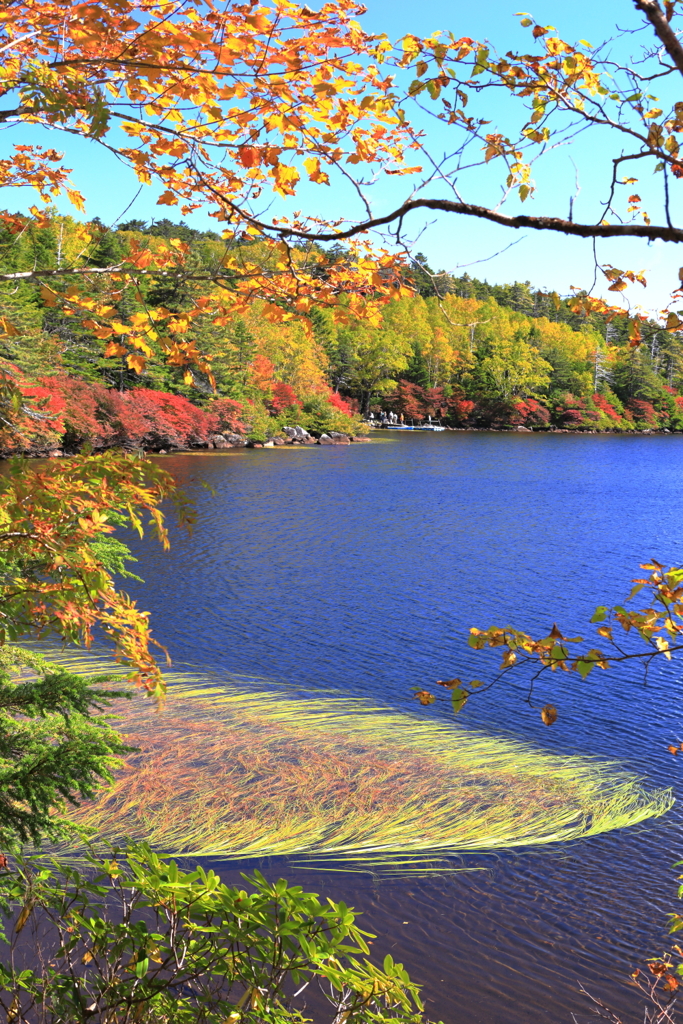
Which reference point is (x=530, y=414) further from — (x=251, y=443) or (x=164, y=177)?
(x=164, y=177)

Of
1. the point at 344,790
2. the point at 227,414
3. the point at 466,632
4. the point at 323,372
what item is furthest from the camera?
the point at 323,372

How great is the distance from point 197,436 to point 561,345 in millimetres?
48806

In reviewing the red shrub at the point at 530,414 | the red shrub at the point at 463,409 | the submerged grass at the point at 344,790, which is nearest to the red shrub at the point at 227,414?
the submerged grass at the point at 344,790

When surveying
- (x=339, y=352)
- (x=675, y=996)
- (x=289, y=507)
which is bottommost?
(x=675, y=996)

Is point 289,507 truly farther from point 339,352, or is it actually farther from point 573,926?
point 339,352

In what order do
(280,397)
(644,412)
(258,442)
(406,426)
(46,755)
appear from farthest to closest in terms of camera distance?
(644,412)
(406,426)
(280,397)
(258,442)
(46,755)

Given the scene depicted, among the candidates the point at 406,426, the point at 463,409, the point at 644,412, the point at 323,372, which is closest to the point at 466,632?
the point at 323,372

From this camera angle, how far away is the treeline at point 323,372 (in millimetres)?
30625

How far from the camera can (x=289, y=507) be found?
2128 centimetres

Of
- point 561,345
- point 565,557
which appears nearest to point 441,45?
point 565,557

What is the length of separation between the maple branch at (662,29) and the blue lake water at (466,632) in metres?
2.69

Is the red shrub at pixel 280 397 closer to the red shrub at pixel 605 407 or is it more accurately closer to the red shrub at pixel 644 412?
the red shrub at pixel 605 407

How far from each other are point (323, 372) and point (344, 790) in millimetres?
52168

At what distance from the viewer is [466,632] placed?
1135cm
